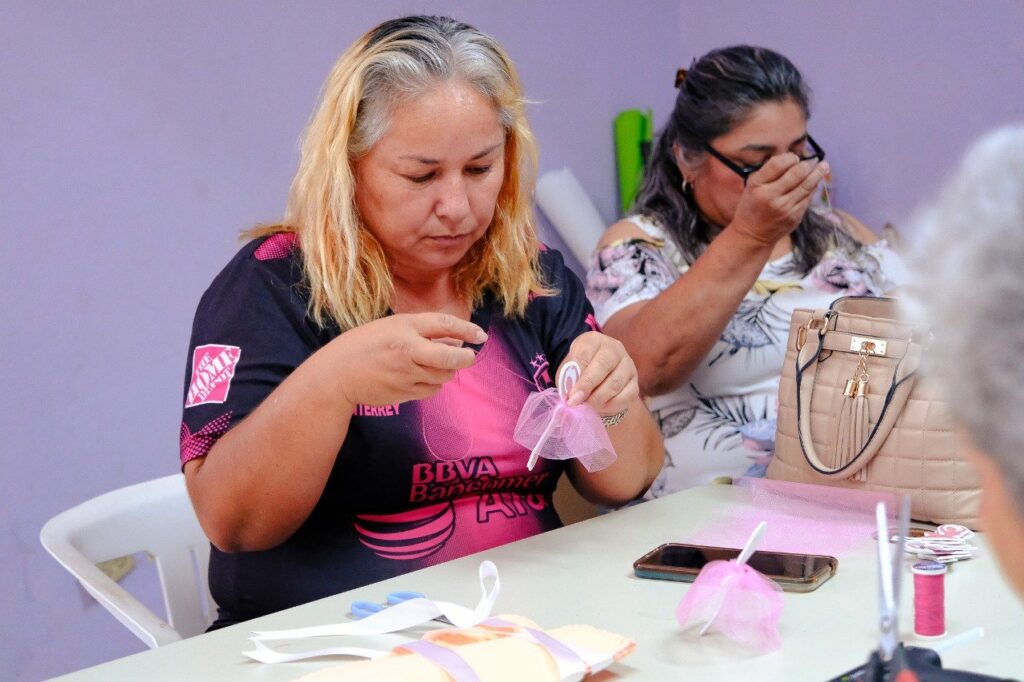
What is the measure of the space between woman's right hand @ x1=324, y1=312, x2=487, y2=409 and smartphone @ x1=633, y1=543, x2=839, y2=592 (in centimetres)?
34

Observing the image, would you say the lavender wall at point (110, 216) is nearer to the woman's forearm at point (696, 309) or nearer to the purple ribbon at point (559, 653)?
the woman's forearm at point (696, 309)

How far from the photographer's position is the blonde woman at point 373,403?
1564 mm

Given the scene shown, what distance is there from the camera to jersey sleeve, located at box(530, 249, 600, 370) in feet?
6.24

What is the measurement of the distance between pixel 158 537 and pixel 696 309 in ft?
3.42

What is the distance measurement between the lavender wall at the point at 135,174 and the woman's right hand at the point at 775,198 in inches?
23.5

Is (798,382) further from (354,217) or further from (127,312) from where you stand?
(127,312)

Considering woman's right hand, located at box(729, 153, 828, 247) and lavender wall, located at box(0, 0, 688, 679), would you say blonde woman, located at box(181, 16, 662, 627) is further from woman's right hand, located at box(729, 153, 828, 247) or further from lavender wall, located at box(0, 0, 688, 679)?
lavender wall, located at box(0, 0, 688, 679)

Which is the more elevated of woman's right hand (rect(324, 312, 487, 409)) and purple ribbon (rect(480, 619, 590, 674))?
woman's right hand (rect(324, 312, 487, 409))

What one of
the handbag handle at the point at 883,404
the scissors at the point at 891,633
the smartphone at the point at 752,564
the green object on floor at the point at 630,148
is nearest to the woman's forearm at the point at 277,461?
the smartphone at the point at 752,564

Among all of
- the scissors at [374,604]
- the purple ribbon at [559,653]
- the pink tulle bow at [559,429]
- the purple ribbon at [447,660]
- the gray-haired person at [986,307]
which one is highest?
the gray-haired person at [986,307]

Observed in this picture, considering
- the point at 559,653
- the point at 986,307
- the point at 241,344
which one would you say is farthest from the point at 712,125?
the point at 986,307

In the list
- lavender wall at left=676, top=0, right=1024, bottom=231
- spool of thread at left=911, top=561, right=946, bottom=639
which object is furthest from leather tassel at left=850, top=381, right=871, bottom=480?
lavender wall at left=676, top=0, right=1024, bottom=231

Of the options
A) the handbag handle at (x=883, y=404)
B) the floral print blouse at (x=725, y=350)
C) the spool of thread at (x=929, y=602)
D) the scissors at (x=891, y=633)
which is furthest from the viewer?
the floral print blouse at (x=725, y=350)

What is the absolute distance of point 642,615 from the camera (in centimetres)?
130
